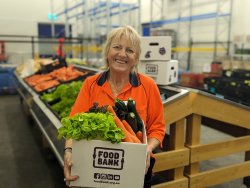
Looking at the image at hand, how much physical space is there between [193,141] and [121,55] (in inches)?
44.3

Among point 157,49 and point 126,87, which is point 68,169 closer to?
point 126,87

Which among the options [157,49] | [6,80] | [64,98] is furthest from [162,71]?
[6,80]

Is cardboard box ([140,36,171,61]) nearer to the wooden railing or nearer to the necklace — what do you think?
the wooden railing

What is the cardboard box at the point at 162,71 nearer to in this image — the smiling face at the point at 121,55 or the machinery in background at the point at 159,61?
the machinery in background at the point at 159,61

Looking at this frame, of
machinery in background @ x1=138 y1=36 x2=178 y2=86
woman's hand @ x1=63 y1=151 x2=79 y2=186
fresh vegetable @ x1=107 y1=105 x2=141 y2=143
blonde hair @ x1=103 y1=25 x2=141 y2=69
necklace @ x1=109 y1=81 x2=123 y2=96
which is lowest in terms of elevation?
woman's hand @ x1=63 y1=151 x2=79 y2=186

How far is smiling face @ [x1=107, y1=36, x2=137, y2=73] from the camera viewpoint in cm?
158

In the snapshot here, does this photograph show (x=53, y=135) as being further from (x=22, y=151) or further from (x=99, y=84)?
(x=22, y=151)

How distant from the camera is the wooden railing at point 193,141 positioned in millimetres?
2199

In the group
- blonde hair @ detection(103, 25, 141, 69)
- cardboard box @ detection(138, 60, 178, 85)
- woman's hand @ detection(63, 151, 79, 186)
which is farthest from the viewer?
cardboard box @ detection(138, 60, 178, 85)

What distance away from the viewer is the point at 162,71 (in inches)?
105

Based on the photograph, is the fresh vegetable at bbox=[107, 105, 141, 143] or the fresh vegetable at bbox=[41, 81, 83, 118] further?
the fresh vegetable at bbox=[41, 81, 83, 118]

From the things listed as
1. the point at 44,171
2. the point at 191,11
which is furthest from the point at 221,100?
the point at 191,11

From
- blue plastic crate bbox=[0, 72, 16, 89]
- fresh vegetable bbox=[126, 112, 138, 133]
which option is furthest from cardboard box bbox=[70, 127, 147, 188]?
blue plastic crate bbox=[0, 72, 16, 89]

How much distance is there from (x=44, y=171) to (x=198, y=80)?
6.17m
